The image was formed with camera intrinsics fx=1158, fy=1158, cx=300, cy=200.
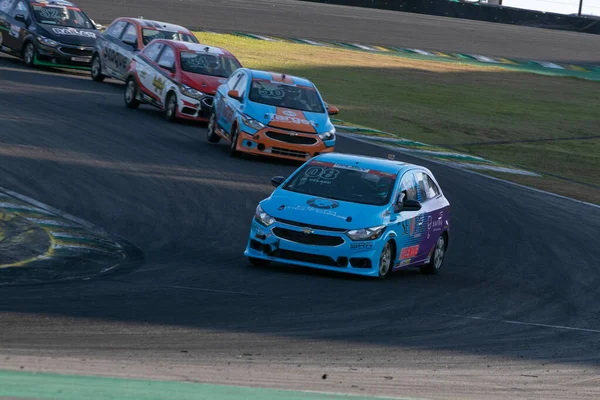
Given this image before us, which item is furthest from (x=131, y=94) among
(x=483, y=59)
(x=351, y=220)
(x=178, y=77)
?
(x=483, y=59)

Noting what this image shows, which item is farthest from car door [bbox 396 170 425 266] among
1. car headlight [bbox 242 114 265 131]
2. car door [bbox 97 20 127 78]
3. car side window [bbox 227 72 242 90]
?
car door [bbox 97 20 127 78]

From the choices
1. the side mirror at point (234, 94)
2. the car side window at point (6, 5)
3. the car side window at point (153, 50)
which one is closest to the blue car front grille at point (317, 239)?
the side mirror at point (234, 94)

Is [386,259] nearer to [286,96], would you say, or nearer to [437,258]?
[437,258]

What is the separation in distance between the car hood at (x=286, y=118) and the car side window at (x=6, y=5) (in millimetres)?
11637

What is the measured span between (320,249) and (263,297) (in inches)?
69.2

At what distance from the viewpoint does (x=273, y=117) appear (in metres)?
20.9

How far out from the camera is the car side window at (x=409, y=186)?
1372 centimetres

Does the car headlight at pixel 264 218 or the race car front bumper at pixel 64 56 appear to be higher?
the car headlight at pixel 264 218

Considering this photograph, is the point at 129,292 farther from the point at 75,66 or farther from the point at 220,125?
the point at 75,66

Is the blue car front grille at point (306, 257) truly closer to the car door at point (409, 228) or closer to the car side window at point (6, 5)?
the car door at point (409, 228)

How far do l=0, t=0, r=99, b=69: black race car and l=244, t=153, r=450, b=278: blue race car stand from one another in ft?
53.7

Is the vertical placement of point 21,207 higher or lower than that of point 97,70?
higher

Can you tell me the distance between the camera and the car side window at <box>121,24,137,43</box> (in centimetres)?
2745

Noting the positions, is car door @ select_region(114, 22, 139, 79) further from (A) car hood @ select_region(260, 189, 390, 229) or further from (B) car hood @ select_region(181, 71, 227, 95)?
(A) car hood @ select_region(260, 189, 390, 229)
